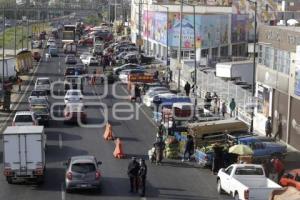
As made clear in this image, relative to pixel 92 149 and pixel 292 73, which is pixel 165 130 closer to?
pixel 92 149

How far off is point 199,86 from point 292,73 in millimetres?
23051

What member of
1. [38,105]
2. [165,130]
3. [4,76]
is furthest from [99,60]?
[165,130]

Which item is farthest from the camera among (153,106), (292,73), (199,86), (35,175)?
(199,86)

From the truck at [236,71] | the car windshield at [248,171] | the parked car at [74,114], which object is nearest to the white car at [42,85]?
the parked car at [74,114]

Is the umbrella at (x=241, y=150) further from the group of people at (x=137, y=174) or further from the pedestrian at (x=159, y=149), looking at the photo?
the group of people at (x=137, y=174)

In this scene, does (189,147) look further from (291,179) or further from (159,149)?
(291,179)

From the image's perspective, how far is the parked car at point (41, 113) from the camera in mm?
43384

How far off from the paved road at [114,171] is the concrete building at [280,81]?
24.0ft

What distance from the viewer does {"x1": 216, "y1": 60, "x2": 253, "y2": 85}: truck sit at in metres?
65.1

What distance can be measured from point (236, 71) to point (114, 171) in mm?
36358

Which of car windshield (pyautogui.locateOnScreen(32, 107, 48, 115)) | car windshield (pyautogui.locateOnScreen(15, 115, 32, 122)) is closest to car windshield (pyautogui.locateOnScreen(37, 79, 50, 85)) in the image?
car windshield (pyautogui.locateOnScreen(32, 107, 48, 115))

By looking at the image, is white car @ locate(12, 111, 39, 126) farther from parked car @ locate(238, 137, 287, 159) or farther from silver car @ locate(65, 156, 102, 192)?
silver car @ locate(65, 156, 102, 192)

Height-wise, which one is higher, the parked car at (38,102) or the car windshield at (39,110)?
the parked car at (38,102)

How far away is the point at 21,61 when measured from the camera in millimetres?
78625
